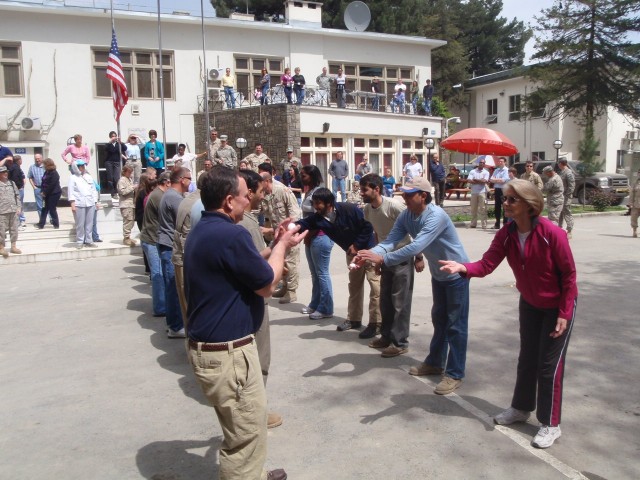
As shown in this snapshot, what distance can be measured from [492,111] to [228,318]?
127ft

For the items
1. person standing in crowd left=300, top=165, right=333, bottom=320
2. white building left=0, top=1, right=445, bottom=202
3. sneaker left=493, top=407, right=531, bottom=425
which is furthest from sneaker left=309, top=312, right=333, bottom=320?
white building left=0, top=1, right=445, bottom=202

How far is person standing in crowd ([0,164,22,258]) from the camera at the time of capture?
39.3 feet


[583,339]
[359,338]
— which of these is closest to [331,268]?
[359,338]

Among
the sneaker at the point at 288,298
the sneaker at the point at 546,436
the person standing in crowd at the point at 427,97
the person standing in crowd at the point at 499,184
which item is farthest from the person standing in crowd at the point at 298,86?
the sneaker at the point at 546,436

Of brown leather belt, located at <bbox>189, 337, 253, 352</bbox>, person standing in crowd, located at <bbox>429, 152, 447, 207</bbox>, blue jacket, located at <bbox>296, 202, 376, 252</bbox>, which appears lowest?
brown leather belt, located at <bbox>189, 337, 253, 352</bbox>

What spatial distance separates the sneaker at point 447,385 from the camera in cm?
500

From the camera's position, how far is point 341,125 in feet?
81.6

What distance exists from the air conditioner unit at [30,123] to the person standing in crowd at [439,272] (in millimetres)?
20291

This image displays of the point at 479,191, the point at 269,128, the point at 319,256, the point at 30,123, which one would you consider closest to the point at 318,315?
the point at 319,256

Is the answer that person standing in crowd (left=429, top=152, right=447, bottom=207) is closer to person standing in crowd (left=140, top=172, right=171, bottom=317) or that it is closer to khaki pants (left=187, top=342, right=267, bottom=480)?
person standing in crowd (left=140, top=172, right=171, bottom=317)

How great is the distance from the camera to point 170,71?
24.7 m

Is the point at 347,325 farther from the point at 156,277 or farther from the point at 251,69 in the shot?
the point at 251,69

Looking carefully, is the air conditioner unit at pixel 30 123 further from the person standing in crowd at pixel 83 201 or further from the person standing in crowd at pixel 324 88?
the person standing in crowd at pixel 324 88

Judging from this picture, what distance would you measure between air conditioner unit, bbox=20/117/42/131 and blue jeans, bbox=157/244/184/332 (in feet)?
58.3
